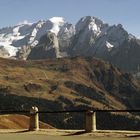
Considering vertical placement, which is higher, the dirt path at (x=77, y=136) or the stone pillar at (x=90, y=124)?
the stone pillar at (x=90, y=124)

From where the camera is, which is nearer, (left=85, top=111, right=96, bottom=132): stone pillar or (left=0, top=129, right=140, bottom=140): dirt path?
(left=0, top=129, right=140, bottom=140): dirt path

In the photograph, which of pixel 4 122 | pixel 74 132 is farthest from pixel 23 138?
pixel 4 122

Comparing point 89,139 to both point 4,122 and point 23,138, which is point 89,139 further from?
point 4,122

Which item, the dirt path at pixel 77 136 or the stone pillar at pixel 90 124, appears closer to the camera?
the dirt path at pixel 77 136

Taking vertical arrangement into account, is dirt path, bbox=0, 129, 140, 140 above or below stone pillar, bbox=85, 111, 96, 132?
below

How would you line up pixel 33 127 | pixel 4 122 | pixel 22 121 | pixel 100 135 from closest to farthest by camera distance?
pixel 100 135 → pixel 33 127 → pixel 4 122 → pixel 22 121

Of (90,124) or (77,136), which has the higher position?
(90,124)

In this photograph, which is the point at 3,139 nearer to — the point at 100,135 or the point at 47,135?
the point at 47,135

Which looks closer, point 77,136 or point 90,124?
point 77,136

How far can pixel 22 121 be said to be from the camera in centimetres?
13000

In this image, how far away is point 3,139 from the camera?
107 feet

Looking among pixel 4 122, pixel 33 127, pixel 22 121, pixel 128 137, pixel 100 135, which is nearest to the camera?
pixel 128 137

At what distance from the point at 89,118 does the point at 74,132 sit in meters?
1.58

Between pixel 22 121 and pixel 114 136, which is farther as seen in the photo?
pixel 22 121
